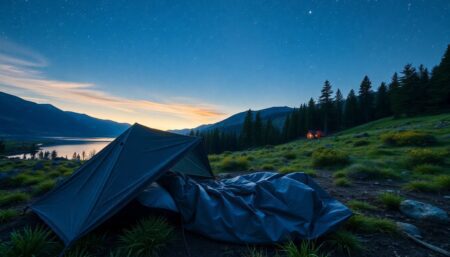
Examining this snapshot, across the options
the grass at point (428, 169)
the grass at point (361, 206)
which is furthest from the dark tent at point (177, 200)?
the grass at point (428, 169)

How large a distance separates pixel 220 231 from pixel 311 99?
47.2 meters

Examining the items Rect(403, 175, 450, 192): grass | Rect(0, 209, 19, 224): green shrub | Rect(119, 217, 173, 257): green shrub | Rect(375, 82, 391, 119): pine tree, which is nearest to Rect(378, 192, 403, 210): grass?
Rect(403, 175, 450, 192): grass

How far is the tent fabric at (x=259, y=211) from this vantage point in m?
2.96

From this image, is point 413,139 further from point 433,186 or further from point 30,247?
point 30,247

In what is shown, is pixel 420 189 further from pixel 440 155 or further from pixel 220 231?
pixel 220 231

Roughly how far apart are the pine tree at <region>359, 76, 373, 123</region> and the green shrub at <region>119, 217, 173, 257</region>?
50669 mm

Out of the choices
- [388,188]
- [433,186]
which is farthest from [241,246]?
[433,186]

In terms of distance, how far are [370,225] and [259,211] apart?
1.95 meters

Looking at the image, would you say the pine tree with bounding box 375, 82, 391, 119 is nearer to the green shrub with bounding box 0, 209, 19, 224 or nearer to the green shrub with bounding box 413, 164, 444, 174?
the green shrub with bounding box 413, 164, 444, 174

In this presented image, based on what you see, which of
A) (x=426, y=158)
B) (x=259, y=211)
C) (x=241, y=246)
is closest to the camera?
(x=241, y=246)

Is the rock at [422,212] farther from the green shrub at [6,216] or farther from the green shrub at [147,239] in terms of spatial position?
the green shrub at [6,216]

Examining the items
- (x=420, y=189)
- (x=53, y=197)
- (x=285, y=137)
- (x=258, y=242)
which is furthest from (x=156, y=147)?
(x=285, y=137)

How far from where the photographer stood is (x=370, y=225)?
3299 mm

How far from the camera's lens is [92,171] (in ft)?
11.9
